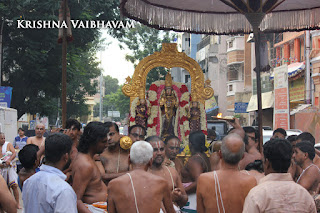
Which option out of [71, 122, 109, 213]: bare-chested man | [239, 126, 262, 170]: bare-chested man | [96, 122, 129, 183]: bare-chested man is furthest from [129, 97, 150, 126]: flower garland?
[71, 122, 109, 213]: bare-chested man

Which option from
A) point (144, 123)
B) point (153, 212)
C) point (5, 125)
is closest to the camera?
point (153, 212)

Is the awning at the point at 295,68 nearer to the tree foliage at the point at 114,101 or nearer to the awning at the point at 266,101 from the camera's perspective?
the awning at the point at 266,101

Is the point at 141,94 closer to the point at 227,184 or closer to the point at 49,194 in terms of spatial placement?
the point at 227,184

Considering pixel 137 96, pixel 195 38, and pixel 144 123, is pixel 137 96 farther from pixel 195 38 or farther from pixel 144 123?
pixel 195 38

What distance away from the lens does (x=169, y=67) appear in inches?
419

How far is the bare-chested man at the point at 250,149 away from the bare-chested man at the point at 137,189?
2606 millimetres

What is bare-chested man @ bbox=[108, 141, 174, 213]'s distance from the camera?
408 centimetres

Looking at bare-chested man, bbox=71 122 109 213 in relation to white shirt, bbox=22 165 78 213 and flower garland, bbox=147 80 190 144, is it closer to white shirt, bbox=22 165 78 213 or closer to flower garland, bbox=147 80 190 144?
white shirt, bbox=22 165 78 213

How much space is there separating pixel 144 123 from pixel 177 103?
853 mm

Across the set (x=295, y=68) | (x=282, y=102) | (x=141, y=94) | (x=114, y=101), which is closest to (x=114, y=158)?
(x=141, y=94)

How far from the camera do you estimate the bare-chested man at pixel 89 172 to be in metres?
4.64

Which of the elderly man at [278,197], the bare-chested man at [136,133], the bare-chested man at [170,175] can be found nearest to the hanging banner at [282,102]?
the bare-chested man at [136,133]

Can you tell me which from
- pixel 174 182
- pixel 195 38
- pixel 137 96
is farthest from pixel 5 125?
pixel 195 38

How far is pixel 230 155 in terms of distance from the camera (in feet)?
13.8
